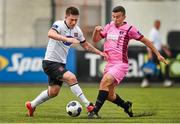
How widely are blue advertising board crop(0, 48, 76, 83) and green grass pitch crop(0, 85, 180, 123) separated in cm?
143

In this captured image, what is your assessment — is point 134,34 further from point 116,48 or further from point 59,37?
point 59,37

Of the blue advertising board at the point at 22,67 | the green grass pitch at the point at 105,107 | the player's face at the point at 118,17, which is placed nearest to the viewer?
the green grass pitch at the point at 105,107

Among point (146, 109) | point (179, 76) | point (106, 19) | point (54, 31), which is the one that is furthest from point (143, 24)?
point (54, 31)

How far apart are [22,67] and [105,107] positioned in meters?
9.82

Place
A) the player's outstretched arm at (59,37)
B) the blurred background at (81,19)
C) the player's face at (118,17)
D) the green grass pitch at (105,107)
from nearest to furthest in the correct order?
1. the player's outstretched arm at (59,37)
2. the green grass pitch at (105,107)
3. the player's face at (118,17)
4. the blurred background at (81,19)

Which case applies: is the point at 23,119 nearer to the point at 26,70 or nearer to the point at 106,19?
the point at 26,70

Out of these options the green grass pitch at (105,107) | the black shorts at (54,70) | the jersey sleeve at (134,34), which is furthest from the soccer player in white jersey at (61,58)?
the jersey sleeve at (134,34)

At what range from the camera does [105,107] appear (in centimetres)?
1645

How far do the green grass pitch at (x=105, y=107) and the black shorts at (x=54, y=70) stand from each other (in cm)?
67

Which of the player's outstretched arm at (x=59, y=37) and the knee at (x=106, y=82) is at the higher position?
the player's outstretched arm at (x=59, y=37)

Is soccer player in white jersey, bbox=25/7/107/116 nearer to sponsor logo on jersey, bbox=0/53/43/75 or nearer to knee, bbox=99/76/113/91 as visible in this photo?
knee, bbox=99/76/113/91

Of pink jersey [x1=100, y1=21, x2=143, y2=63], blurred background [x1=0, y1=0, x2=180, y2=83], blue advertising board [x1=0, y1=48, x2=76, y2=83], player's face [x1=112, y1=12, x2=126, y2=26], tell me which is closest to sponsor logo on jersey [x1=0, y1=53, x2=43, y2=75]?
blue advertising board [x1=0, y1=48, x2=76, y2=83]

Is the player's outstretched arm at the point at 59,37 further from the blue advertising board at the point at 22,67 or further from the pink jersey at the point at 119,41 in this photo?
the blue advertising board at the point at 22,67

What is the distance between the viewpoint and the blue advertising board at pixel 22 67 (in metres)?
25.8
